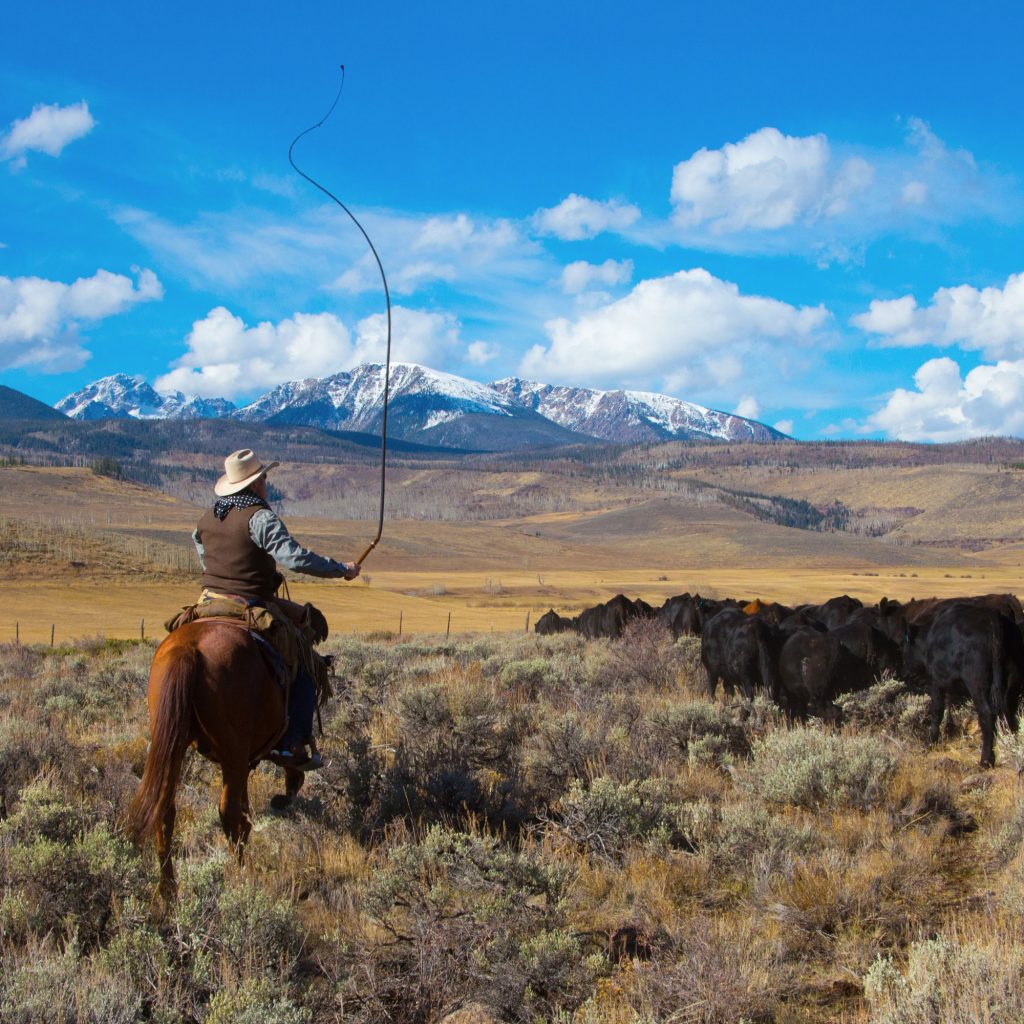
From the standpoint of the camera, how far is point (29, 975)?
10.3 feet

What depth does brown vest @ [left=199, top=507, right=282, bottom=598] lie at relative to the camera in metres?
5.41

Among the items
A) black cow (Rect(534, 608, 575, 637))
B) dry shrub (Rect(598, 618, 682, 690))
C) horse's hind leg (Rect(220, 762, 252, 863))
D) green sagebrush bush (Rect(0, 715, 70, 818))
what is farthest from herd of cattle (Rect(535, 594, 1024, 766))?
black cow (Rect(534, 608, 575, 637))

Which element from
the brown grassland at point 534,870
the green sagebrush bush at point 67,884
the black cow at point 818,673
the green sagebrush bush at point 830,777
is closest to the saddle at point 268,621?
the brown grassland at point 534,870

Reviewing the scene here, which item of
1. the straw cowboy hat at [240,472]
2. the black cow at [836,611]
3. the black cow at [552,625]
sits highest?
the straw cowboy hat at [240,472]

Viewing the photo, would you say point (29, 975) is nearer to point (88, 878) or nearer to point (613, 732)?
point (88, 878)

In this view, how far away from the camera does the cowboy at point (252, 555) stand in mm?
5301

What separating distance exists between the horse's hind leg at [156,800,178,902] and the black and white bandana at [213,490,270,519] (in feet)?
5.76

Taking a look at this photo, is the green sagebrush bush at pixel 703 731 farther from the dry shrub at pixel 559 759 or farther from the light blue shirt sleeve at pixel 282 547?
the light blue shirt sleeve at pixel 282 547

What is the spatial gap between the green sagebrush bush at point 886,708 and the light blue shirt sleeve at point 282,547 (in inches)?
232

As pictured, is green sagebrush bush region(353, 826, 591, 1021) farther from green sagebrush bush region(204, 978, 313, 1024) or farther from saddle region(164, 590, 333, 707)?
saddle region(164, 590, 333, 707)

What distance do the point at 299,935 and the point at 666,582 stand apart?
68.6m

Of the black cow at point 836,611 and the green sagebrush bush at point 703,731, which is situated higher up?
the black cow at point 836,611

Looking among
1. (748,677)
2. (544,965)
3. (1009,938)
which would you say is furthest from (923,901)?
(748,677)

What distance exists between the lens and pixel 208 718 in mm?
4809
